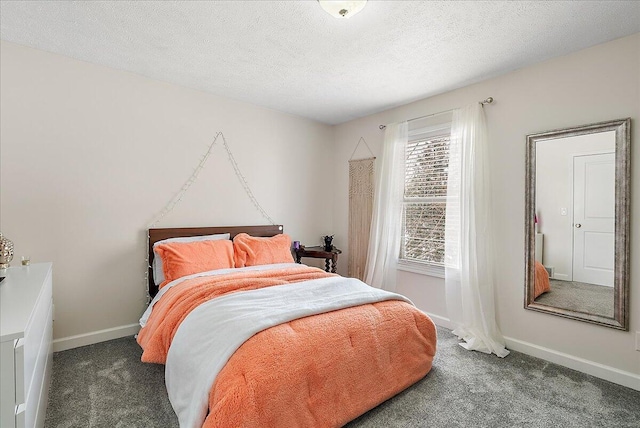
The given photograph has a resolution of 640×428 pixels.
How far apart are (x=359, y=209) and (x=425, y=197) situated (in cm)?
92

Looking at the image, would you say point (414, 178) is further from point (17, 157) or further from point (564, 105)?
point (17, 157)

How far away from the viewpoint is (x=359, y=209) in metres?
4.10

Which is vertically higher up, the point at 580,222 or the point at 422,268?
the point at 580,222

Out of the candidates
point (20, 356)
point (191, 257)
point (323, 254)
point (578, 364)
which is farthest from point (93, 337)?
point (578, 364)

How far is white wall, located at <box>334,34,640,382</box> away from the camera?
2.18m

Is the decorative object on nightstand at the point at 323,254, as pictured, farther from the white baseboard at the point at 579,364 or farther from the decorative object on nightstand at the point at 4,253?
the decorative object on nightstand at the point at 4,253

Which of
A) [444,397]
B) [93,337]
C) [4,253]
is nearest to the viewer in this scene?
[4,253]

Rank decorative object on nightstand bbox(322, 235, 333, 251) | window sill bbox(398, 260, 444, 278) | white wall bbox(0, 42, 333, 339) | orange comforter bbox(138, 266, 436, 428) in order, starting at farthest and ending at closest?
1. decorative object on nightstand bbox(322, 235, 333, 251)
2. window sill bbox(398, 260, 444, 278)
3. white wall bbox(0, 42, 333, 339)
4. orange comforter bbox(138, 266, 436, 428)

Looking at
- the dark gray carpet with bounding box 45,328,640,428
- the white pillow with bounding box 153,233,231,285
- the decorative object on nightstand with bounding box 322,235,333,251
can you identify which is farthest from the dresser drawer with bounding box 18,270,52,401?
the decorative object on nightstand with bounding box 322,235,333,251

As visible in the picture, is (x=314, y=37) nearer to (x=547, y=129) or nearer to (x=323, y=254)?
(x=547, y=129)

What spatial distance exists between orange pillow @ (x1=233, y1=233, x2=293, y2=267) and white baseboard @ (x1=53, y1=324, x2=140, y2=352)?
1.15m

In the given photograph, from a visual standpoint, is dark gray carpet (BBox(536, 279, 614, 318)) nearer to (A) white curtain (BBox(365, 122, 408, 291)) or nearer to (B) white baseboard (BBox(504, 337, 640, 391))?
(B) white baseboard (BBox(504, 337, 640, 391))

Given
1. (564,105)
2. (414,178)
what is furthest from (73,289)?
(564,105)

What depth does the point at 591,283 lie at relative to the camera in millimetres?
2371
